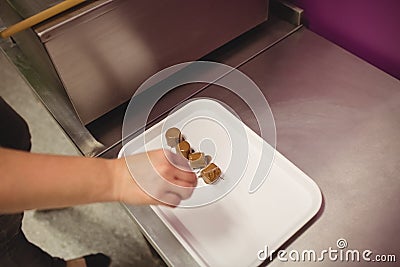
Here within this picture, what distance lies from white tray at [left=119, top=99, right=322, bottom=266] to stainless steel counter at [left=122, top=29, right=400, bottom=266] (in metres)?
0.02

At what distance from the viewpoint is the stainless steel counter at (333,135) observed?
1.96 ft

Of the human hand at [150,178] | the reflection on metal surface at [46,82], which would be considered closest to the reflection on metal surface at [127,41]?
the reflection on metal surface at [46,82]

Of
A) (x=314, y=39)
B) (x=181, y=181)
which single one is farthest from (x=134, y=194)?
(x=314, y=39)

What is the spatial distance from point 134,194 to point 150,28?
26cm

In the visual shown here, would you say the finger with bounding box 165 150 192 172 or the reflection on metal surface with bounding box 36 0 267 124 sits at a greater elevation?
the reflection on metal surface with bounding box 36 0 267 124

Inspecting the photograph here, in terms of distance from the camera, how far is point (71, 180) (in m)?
0.49

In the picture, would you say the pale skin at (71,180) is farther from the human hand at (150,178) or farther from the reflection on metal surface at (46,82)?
the reflection on metal surface at (46,82)

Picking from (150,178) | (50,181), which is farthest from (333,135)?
(50,181)

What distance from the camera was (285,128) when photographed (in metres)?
0.70

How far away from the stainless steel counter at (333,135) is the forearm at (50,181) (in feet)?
0.42

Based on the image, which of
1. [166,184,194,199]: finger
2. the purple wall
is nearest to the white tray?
[166,184,194,199]: finger

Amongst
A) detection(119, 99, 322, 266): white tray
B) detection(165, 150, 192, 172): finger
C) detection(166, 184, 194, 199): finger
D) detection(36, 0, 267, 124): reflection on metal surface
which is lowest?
detection(119, 99, 322, 266): white tray

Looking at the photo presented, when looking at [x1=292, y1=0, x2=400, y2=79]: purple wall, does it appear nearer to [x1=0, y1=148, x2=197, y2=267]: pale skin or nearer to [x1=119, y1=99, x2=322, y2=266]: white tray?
[x1=119, y1=99, x2=322, y2=266]: white tray

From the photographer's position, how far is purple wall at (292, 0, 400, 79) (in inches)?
27.5
